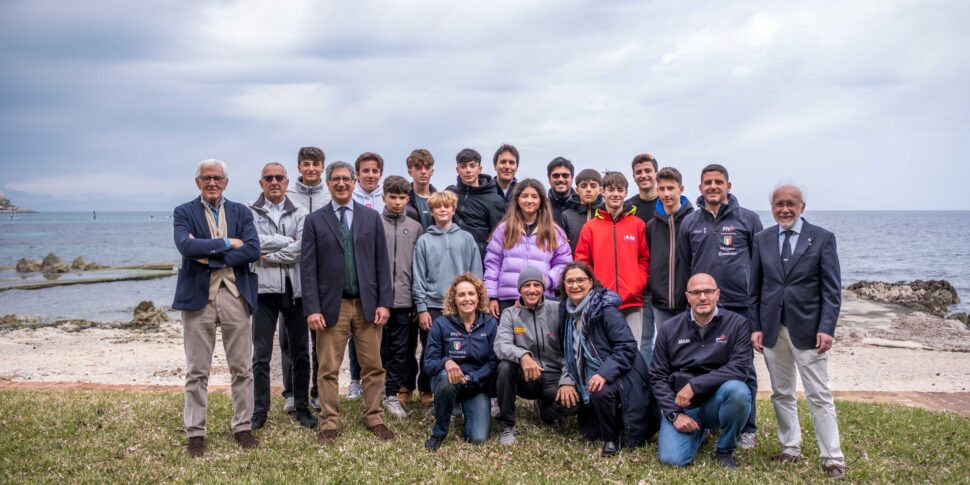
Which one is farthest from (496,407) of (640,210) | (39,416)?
(39,416)

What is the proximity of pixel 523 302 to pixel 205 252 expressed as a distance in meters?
3.03

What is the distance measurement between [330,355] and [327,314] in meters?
0.45

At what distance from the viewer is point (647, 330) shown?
24.0ft

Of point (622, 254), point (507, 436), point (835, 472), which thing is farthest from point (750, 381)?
point (507, 436)

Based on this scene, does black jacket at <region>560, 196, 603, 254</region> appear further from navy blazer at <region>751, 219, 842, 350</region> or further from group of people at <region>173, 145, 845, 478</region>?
navy blazer at <region>751, 219, 842, 350</region>

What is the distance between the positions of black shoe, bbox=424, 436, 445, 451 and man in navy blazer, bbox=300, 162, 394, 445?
44 cm

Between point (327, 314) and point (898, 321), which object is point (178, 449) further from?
point (898, 321)

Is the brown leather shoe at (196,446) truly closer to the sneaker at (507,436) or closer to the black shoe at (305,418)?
the black shoe at (305,418)

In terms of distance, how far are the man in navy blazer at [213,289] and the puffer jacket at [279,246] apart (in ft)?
0.95

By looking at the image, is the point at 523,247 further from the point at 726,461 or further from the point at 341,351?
the point at 726,461

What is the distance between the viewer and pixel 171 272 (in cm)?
4153

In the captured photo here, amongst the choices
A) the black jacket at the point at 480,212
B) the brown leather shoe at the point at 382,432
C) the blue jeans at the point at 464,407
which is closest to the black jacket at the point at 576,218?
the black jacket at the point at 480,212

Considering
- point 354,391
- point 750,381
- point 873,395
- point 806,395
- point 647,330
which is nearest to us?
point 806,395

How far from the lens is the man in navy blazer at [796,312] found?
546cm
